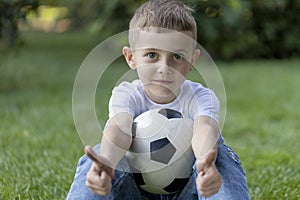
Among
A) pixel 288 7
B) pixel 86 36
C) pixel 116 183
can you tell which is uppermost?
pixel 116 183

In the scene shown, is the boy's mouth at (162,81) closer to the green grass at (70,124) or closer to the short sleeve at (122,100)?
the short sleeve at (122,100)

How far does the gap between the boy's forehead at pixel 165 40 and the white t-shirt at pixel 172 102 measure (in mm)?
184

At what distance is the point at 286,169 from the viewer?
3.48m

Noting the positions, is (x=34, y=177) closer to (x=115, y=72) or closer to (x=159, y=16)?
(x=159, y=16)

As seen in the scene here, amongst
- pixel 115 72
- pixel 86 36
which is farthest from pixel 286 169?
pixel 86 36

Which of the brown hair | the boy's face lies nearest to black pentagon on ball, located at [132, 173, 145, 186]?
the boy's face

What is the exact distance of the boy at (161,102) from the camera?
215 cm

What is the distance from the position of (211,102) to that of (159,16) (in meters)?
0.41

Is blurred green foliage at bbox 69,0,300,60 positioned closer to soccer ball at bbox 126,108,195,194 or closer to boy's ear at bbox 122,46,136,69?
boy's ear at bbox 122,46,136,69

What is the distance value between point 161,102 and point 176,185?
14.0 inches

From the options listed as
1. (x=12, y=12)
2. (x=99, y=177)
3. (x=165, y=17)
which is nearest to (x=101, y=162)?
(x=99, y=177)

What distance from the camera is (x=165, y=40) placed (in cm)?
222

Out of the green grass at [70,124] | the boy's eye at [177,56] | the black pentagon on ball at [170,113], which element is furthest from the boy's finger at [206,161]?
the green grass at [70,124]

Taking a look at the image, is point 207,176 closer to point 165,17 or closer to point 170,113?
point 170,113
